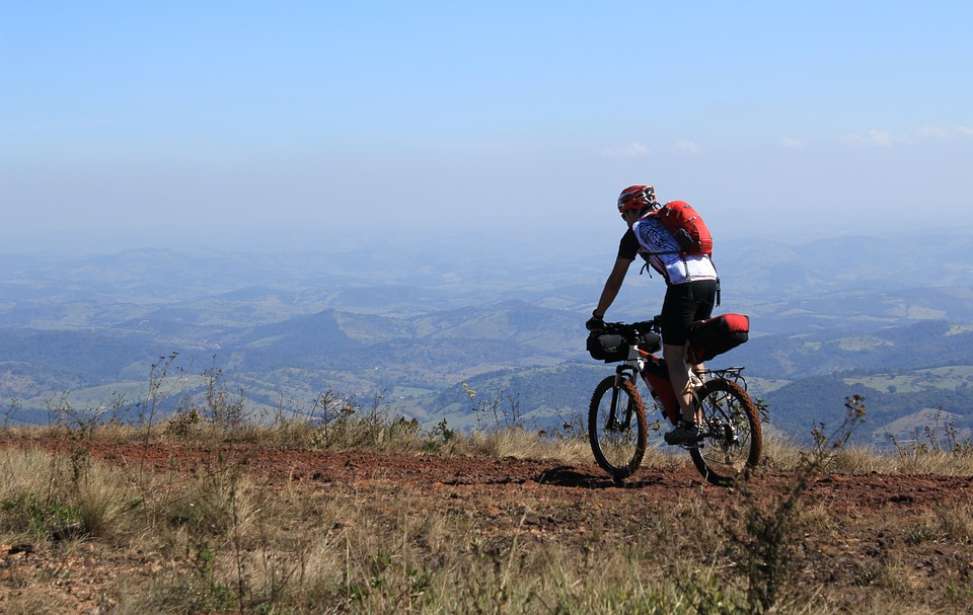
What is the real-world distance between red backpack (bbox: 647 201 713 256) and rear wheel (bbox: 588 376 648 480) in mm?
1390

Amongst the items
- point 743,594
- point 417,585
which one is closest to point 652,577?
point 743,594

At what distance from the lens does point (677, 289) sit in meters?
6.70

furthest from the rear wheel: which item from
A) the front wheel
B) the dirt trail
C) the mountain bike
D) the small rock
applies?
the small rock

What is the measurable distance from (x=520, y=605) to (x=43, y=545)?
109 inches

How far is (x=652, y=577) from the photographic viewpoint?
393cm

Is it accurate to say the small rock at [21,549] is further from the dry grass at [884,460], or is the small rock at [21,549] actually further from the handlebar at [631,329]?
the dry grass at [884,460]

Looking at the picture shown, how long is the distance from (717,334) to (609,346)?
1006 millimetres

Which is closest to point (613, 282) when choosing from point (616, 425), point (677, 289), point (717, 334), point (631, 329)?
point (631, 329)

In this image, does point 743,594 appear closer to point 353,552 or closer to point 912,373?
point 353,552

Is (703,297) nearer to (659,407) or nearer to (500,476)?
(659,407)

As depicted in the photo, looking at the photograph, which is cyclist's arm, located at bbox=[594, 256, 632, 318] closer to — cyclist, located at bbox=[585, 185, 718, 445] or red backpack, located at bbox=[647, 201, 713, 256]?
cyclist, located at bbox=[585, 185, 718, 445]

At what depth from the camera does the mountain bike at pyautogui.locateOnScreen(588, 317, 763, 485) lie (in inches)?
269

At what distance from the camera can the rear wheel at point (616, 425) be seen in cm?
744

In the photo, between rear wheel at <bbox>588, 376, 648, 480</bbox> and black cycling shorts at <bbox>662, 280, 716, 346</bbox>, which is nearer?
black cycling shorts at <bbox>662, 280, 716, 346</bbox>
